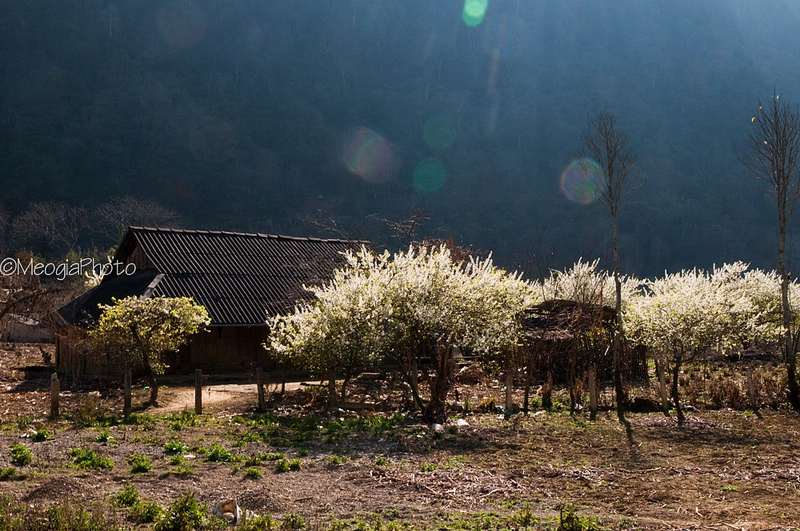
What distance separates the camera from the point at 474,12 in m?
133

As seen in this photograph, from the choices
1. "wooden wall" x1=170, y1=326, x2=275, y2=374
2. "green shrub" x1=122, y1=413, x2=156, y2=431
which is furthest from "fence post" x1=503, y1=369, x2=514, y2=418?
"wooden wall" x1=170, y1=326, x2=275, y2=374

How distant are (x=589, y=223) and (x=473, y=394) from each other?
218 ft

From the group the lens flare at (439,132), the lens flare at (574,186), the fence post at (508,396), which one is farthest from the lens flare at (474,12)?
the fence post at (508,396)

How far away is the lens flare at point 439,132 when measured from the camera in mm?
97994

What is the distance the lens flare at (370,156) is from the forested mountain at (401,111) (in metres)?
0.36

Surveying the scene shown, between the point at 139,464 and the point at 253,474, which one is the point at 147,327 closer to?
the point at 139,464

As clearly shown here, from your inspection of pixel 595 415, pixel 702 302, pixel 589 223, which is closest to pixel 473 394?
pixel 595 415

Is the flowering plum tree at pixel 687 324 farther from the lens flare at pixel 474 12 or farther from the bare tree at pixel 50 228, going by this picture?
the lens flare at pixel 474 12

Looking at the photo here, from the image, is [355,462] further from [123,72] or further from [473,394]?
[123,72]

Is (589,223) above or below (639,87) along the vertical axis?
below

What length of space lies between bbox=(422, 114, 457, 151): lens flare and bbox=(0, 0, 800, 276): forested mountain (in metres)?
0.33

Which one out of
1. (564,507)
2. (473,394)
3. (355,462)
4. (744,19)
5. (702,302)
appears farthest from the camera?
(744,19)

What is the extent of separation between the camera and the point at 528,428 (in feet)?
43.8

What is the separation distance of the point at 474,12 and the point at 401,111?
41.9 metres
